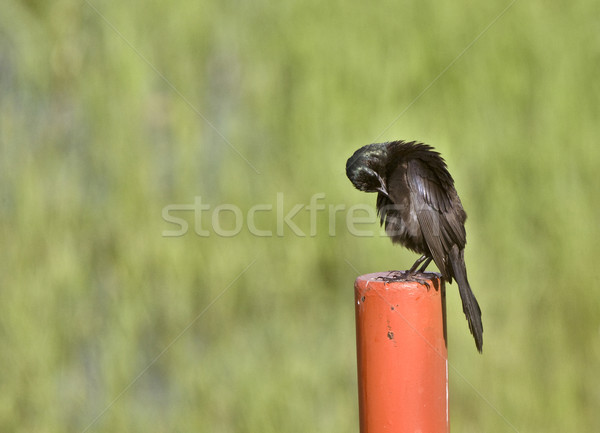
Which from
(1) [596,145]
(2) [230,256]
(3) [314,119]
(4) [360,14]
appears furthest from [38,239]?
(1) [596,145]

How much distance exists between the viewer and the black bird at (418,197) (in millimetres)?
3301

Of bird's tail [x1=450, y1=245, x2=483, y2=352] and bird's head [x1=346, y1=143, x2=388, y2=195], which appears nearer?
bird's tail [x1=450, y1=245, x2=483, y2=352]

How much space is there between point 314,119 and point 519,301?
6.08 ft

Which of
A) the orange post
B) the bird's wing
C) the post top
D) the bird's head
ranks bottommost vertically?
the orange post

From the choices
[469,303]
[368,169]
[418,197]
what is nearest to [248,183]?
[368,169]

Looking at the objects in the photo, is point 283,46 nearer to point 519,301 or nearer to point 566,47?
point 566,47

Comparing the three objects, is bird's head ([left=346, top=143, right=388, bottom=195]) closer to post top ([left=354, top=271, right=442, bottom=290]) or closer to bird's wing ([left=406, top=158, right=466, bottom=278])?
bird's wing ([left=406, top=158, right=466, bottom=278])

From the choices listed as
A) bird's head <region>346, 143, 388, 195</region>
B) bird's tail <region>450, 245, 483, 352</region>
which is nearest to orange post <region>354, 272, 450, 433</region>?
bird's tail <region>450, 245, 483, 352</region>

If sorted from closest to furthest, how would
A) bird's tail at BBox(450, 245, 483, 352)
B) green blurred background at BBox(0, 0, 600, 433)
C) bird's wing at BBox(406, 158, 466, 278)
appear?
bird's tail at BBox(450, 245, 483, 352)
bird's wing at BBox(406, 158, 466, 278)
green blurred background at BBox(0, 0, 600, 433)

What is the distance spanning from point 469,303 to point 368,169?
0.86 meters

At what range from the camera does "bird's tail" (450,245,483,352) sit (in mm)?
3047

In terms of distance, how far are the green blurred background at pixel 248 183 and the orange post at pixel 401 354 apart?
5.87 feet

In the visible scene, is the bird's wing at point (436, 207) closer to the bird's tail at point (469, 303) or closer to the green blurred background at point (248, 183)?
the bird's tail at point (469, 303)

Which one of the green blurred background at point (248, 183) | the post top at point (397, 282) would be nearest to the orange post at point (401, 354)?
the post top at point (397, 282)
